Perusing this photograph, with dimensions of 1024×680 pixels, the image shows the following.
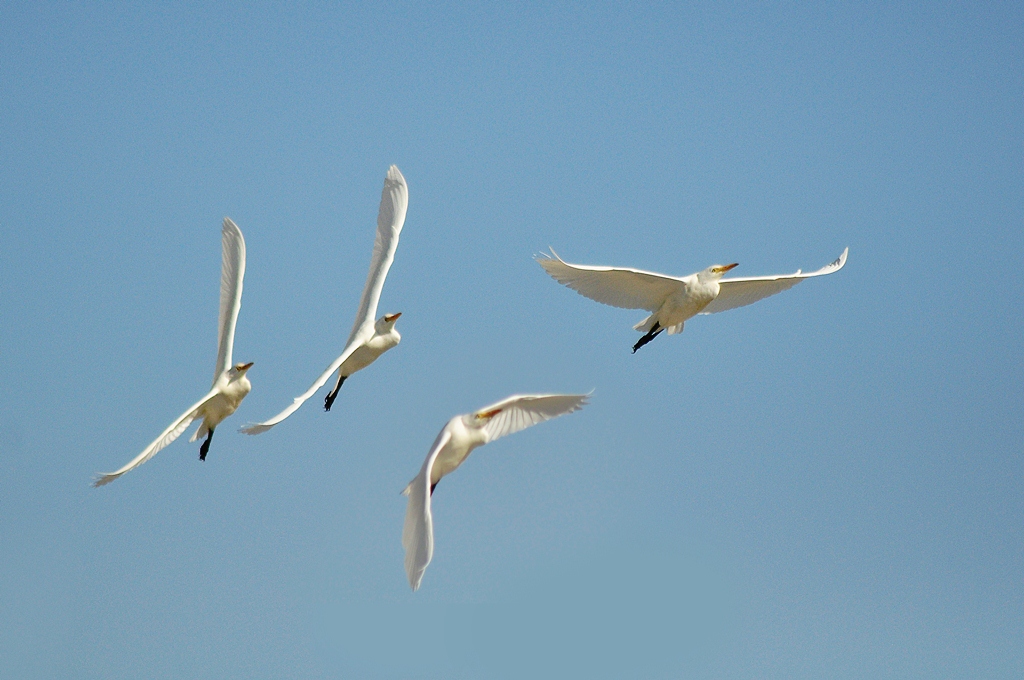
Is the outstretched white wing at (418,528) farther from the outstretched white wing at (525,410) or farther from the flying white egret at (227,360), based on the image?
the flying white egret at (227,360)

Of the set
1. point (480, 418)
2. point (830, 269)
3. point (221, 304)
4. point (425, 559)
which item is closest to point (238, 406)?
point (221, 304)

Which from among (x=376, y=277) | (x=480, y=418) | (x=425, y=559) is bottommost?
(x=425, y=559)

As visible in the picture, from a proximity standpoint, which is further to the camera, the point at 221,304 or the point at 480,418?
the point at 221,304

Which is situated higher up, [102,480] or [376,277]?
[376,277]

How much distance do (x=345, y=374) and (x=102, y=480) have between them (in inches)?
283

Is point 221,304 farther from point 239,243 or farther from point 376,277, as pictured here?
point 376,277

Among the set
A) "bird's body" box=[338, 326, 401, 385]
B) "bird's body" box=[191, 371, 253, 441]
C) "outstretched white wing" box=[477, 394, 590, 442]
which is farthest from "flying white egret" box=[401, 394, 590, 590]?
"bird's body" box=[191, 371, 253, 441]

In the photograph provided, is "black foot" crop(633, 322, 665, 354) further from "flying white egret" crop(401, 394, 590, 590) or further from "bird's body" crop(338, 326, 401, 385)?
"flying white egret" crop(401, 394, 590, 590)

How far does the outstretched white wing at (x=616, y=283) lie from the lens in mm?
25883

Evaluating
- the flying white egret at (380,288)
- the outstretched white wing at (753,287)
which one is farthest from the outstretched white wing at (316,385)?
the outstretched white wing at (753,287)

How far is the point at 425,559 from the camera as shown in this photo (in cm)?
1905

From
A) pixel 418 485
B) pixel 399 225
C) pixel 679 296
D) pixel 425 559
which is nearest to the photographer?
pixel 425 559

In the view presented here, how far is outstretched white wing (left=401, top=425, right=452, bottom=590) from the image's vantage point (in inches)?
752

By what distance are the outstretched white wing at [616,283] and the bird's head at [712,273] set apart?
0.50 meters
